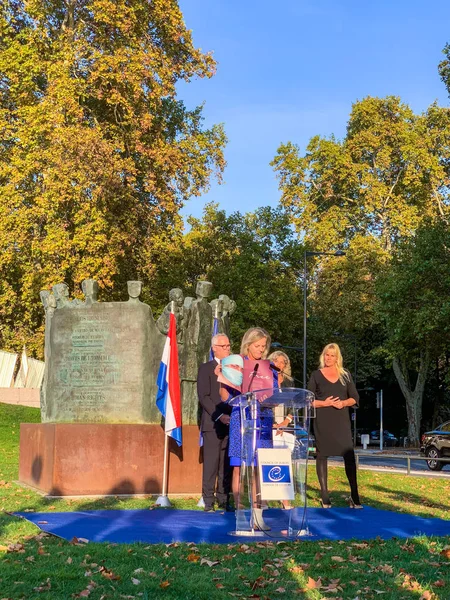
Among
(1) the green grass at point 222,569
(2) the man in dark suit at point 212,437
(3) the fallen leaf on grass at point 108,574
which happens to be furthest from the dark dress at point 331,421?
(3) the fallen leaf on grass at point 108,574

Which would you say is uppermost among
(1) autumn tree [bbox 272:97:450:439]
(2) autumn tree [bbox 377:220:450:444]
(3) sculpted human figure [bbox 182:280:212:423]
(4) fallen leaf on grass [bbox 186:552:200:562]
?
(1) autumn tree [bbox 272:97:450:439]

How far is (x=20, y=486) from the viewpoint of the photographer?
14211mm

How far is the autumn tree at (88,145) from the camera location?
99.1ft

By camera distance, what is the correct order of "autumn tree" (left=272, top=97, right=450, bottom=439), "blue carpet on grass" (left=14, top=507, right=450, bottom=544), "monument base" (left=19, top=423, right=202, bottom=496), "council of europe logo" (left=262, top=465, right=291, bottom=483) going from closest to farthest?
1. "blue carpet on grass" (left=14, top=507, right=450, bottom=544)
2. "council of europe logo" (left=262, top=465, right=291, bottom=483)
3. "monument base" (left=19, top=423, right=202, bottom=496)
4. "autumn tree" (left=272, top=97, right=450, bottom=439)

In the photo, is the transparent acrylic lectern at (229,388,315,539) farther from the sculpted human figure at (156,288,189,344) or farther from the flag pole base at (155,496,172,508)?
the sculpted human figure at (156,288,189,344)

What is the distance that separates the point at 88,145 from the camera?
30156 mm

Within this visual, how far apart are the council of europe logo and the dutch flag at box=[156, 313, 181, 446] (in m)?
4.17

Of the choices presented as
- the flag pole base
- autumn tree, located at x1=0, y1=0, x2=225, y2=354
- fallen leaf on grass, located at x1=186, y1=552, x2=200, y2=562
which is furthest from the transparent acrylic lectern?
autumn tree, located at x1=0, y1=0, x2=225, y2=354

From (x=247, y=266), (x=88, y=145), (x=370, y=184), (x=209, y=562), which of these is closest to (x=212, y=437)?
(x=209, y=562)

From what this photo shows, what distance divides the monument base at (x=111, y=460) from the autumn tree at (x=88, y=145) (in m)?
17.0

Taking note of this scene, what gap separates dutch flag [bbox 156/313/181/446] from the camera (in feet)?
42.3

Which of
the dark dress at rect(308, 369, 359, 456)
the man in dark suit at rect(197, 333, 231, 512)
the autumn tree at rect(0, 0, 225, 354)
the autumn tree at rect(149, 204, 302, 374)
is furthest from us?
the autumn tree at rect(149, 204, 302, 374)

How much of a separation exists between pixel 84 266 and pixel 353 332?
1182 inches

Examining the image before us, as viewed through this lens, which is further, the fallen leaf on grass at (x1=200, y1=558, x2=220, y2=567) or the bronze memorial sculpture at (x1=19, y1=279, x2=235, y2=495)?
the bronze memorial sculpture at (x1=19, y1=279, x2=235, y2=495)
